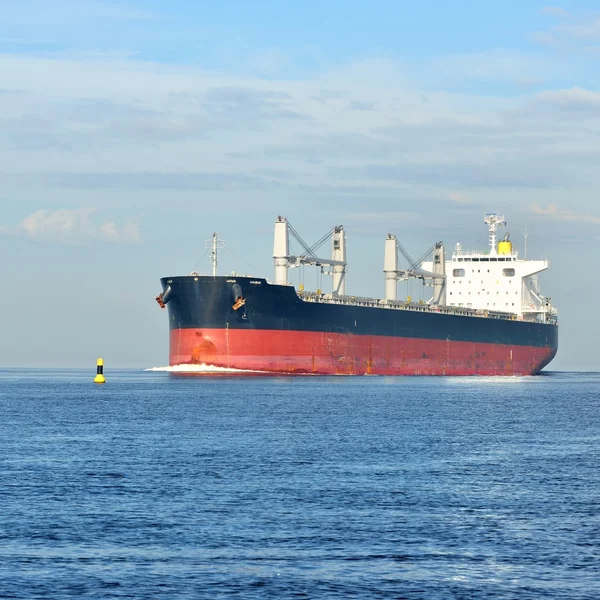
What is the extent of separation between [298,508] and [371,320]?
54.0 metres

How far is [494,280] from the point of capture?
9281 cm

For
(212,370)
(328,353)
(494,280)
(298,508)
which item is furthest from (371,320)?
(298,508)

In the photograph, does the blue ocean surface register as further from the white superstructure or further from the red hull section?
the white superstructure

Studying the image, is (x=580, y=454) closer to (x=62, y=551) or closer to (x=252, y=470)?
(x=252, y=470)

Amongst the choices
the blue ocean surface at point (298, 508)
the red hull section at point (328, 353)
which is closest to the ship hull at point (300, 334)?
the red hull section at point (328, 353)

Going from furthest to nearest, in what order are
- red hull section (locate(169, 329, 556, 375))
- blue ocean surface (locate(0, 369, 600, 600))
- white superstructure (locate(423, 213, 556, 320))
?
white superstructure (locate(423, 213, 556, 320))
red hull section (locate(169, 329, 556, 375))
blue ocean surface (locate(0, 369, 600, 600))

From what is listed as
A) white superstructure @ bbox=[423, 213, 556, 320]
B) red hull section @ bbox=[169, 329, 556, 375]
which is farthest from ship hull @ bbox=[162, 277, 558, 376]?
white superstructure @ bbox=[423, 213, 556, 320]

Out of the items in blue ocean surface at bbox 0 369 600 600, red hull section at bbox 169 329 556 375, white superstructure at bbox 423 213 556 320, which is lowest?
blue ocean surface at bbox 0 369 600 600

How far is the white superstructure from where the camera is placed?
91.8m

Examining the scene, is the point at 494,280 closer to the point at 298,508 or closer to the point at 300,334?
the point at 300,334

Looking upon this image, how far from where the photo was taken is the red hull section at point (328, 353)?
65.3 meters

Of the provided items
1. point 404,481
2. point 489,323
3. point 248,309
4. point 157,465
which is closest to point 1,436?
point 157,465

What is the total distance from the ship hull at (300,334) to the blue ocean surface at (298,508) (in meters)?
25.6

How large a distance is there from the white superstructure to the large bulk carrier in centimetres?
9
